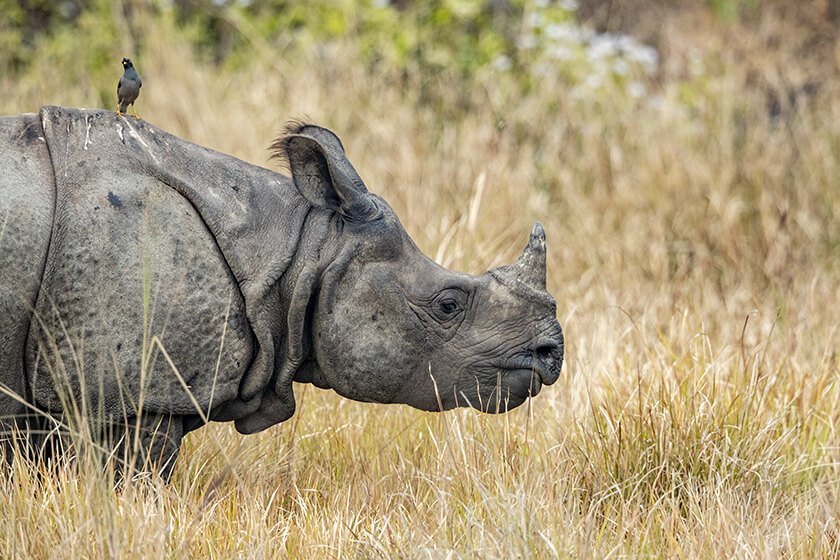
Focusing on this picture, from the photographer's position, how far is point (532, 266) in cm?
437

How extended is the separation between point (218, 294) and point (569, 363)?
219 centimetres

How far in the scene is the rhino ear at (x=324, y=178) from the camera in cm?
426

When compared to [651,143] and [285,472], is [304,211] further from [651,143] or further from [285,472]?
[651,143]

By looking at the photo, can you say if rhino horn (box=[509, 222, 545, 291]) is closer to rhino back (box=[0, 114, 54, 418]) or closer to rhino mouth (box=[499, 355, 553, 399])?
rhino mouth (box=[499, 355, 553, 399])

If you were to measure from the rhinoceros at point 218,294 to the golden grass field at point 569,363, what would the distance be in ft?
0.90

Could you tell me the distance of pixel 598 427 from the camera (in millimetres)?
4750

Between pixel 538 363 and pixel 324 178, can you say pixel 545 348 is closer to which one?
pixel 538 363

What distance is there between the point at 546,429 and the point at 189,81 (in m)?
4.86

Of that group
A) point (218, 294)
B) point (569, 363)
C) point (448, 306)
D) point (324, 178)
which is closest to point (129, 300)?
point (218, 294)

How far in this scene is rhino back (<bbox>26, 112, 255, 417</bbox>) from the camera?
3877 mm

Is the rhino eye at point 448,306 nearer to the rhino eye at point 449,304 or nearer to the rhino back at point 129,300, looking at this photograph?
the rhino eye at point 449,304

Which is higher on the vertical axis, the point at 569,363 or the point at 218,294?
the point at 218,294

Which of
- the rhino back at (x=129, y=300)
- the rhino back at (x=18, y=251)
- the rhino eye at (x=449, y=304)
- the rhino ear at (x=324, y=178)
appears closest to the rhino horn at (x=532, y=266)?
the rhino eye at (x=449, y=304)

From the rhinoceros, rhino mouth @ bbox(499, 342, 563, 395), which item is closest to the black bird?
the rhinoceros
